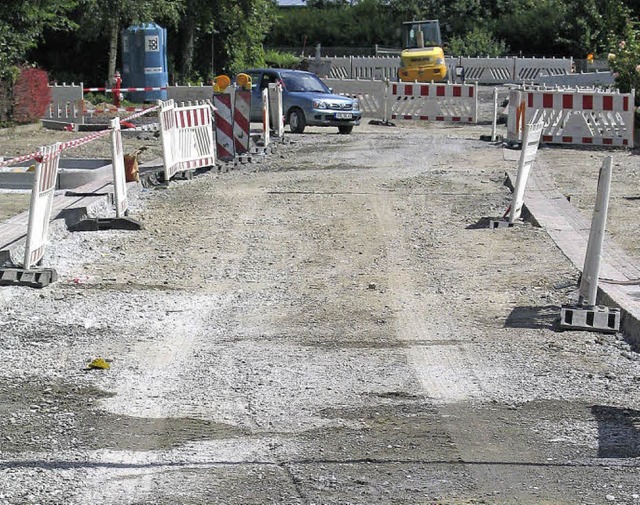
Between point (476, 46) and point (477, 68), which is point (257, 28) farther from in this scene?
point (476, 46)

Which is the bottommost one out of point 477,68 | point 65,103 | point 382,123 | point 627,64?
point 382,123

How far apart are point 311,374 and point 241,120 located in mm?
14212

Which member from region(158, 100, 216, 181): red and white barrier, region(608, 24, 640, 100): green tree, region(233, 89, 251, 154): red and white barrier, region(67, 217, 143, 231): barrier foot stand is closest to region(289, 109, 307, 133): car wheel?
region(233, 89, 251, 154): red and white barrier

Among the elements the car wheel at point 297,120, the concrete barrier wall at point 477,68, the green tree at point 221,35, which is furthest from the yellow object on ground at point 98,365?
the concrete barrier wall at point 477,68

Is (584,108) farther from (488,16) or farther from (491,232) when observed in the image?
(488,16)

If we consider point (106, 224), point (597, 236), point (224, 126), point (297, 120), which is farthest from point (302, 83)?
point (597, 236)

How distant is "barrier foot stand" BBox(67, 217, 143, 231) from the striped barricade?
12.8m

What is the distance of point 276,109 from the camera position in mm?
26047

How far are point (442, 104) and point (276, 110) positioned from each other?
7295mm

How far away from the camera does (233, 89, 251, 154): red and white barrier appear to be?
2069 cm

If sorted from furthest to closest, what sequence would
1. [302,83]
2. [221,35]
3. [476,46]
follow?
[476,46] → [221,35] → [302,83]

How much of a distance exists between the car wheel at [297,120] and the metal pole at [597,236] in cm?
2055

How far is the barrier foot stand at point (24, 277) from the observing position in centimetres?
986

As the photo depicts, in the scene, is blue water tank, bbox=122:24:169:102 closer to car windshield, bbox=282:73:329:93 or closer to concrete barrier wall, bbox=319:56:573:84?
car windshield, bbox=282:73:329:93
